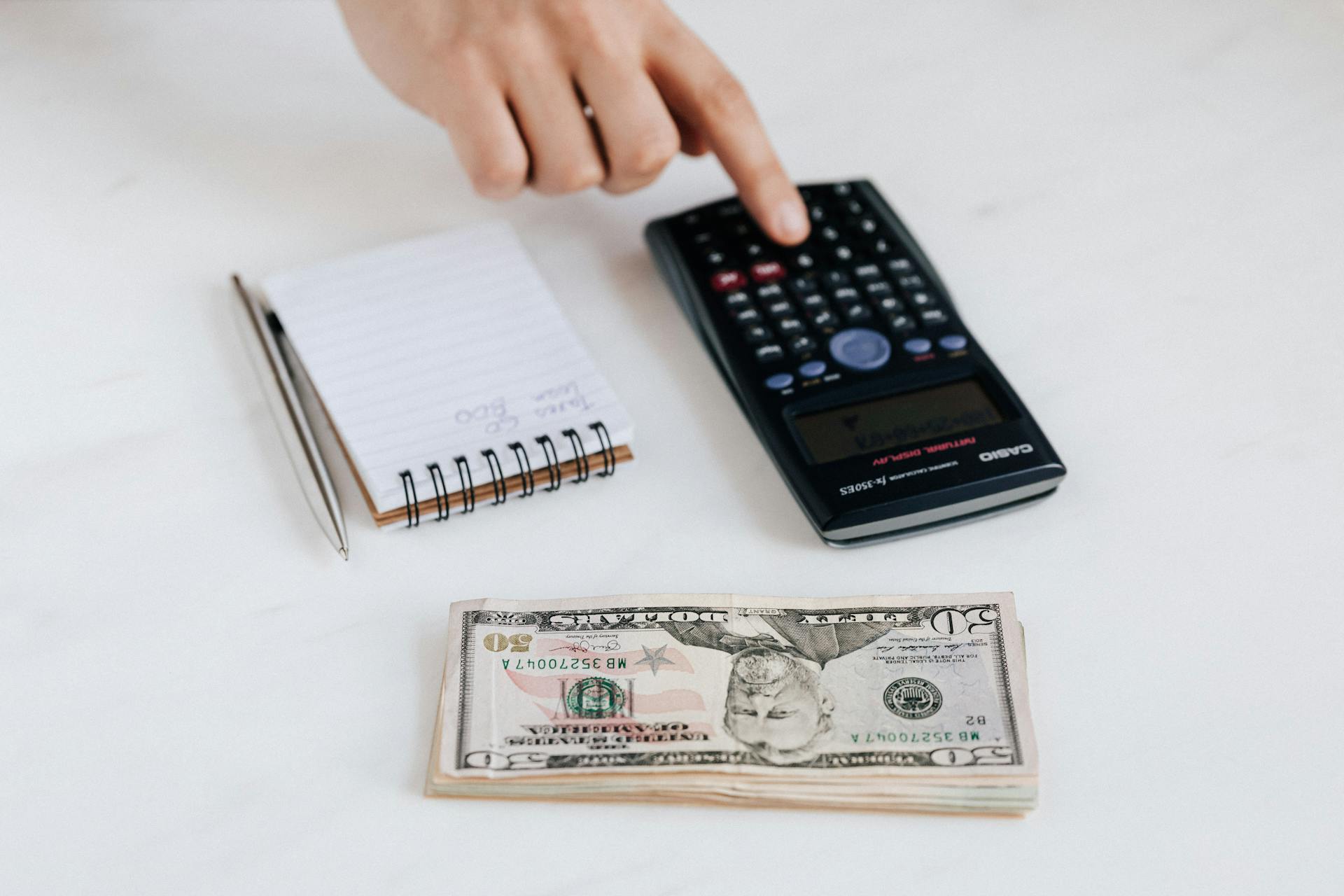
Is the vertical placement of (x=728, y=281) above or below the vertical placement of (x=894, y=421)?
above

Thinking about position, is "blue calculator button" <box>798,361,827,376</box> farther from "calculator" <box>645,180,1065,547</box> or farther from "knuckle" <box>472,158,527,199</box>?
"knuckle" <box>472,158,527,199</box>

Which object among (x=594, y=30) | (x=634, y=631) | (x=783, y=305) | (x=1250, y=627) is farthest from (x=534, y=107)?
(x=1250, y=627)

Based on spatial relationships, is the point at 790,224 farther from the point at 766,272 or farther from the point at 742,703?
the point at 742,703

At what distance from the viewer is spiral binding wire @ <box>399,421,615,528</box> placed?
61 centimetres

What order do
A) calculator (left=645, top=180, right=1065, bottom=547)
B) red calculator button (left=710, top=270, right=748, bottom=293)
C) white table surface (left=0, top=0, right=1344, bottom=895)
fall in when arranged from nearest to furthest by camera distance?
1. white table surface (left=0, top=0, right=1344, bottom=895)
2. calculator (left=645, top=180, right=1065, bottom=547)
3. red calculator button (left=710, top=270, right=748, bottom=293)

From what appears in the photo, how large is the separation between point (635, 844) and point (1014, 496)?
0.26 meters

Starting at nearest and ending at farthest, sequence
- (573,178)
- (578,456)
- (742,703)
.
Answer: (742,703) < (578,456) < (573,178)

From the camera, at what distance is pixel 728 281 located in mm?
714

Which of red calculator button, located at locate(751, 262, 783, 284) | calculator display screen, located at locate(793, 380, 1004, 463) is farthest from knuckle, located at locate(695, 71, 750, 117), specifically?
calculator display screen, located at locate(793, 380, 1004, 463)

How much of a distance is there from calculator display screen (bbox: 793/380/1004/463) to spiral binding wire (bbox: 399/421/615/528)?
107 millimetres

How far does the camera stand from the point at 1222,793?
0.51 meters

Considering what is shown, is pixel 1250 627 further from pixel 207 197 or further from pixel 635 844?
pixel 207 197

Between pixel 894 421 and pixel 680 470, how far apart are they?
118mm

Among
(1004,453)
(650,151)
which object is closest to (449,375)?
(650,151)
